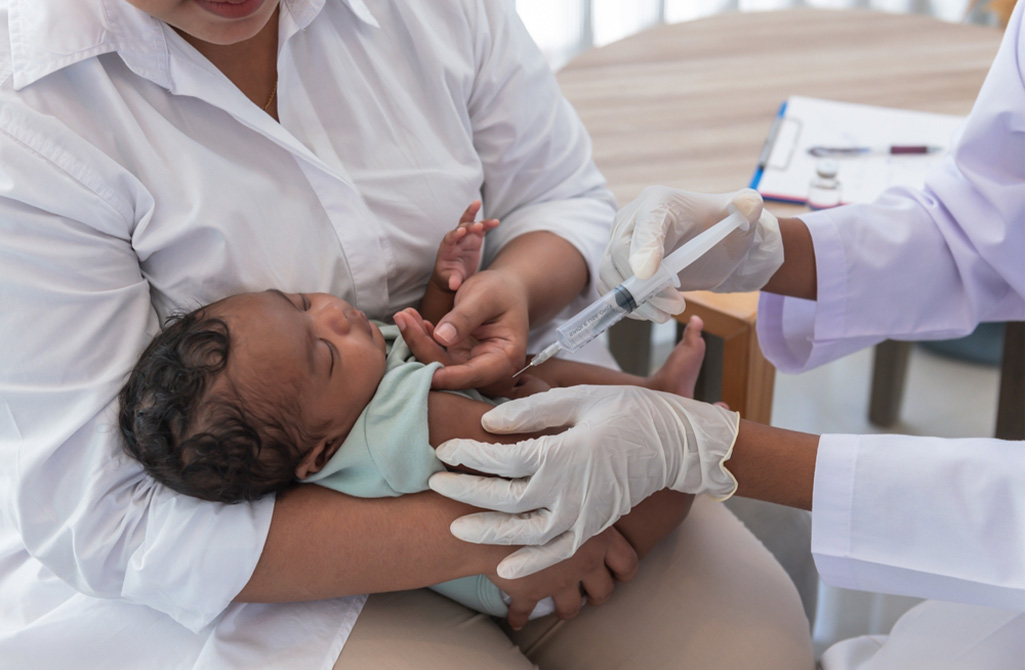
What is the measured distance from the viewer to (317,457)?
121 cm

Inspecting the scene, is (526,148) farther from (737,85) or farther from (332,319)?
(737,85)

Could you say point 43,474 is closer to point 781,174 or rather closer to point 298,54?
point 298,54

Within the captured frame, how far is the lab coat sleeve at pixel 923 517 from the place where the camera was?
113 cm

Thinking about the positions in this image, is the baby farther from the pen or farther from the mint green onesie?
the pen

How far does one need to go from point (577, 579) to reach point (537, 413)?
0.83 feet

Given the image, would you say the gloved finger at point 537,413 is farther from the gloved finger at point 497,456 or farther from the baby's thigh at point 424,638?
the baby's thigh at point 424,638

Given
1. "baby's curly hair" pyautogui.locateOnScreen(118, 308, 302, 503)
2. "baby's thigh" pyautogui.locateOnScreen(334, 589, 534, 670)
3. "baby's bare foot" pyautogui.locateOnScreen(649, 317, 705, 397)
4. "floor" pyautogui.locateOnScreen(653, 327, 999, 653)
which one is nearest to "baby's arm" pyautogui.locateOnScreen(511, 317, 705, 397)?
"baby's bare foot" pyautogui.locateOnScreen(649, 317, 705, 397)

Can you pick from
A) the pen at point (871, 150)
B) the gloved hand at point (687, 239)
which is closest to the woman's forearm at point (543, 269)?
the gloved hand at point (687, 239)

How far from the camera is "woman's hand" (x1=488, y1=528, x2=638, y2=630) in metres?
1.24

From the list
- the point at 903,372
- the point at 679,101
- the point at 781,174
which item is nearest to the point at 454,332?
the point at 781,174

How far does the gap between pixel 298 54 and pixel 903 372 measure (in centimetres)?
206

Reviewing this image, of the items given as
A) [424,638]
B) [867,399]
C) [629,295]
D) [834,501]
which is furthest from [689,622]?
[867,399]

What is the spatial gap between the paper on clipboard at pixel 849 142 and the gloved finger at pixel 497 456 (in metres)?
0.93

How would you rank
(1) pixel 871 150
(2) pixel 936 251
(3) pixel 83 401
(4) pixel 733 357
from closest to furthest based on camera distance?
(3) pixel 83 401 < (2) pixel 936 251 < (4) pixel 733 357 < (1) pixel 871 150
